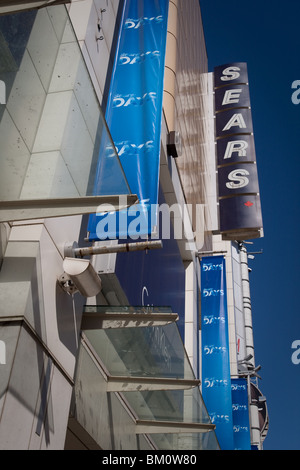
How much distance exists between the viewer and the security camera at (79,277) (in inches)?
215

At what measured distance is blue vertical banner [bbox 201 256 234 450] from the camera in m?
13.1

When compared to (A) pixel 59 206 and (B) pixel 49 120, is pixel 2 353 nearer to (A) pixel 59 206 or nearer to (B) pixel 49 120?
(A) pixel 59 206

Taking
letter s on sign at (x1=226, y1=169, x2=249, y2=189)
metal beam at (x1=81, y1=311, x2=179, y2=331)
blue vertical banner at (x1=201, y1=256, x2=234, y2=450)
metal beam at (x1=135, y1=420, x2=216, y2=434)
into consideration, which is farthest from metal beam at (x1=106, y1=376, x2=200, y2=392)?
letter s on sign at (x1=226, y1=169, x2=249, y2=189)

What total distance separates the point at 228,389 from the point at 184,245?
4445 millimetres

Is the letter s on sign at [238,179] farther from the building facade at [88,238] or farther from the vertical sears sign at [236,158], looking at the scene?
the building facade at [88,238]

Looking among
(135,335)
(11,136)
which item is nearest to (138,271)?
(135,335)

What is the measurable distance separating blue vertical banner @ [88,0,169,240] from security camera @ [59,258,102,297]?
0.83 meters

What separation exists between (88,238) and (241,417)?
46.1ft

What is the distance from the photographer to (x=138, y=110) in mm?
7922

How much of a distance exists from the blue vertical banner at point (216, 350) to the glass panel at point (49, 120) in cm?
1031

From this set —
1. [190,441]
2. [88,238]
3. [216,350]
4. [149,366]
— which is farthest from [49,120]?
[216,350]

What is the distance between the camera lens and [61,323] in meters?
5.52

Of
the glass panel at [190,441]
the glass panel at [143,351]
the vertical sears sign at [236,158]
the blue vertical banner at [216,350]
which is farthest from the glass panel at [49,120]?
the blue vertical banner at [216,350]

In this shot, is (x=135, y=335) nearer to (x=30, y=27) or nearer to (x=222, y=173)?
(x=30, y=27)
